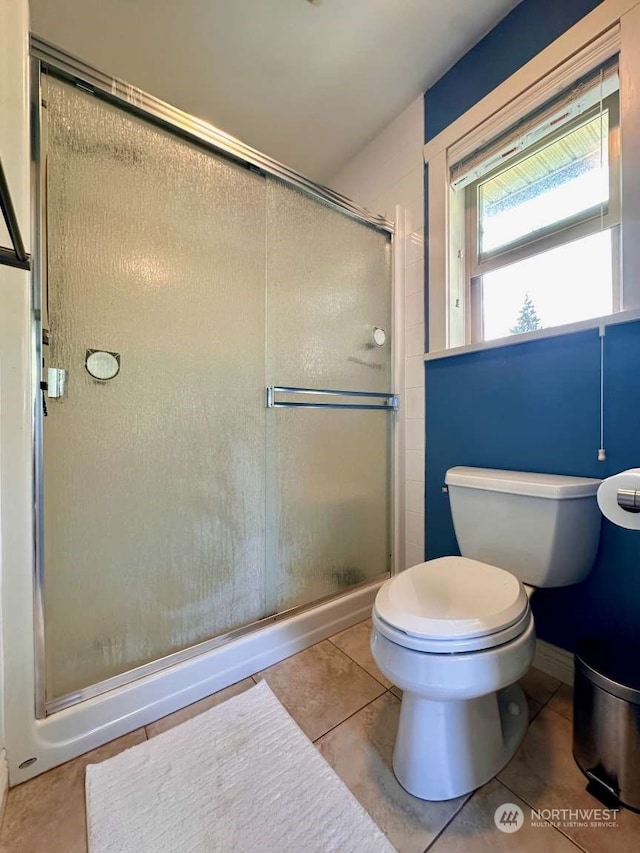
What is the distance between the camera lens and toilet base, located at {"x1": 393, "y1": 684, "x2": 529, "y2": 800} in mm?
812

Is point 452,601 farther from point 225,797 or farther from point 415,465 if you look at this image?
point 415,465

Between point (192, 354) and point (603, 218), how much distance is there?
1422 mm

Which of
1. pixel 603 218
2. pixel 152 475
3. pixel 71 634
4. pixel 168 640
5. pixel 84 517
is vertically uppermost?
pixel 603 218

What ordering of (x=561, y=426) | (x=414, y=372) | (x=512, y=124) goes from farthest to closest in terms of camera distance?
(x=414, y=372), (x=512, y=124), (x=561, y=426)

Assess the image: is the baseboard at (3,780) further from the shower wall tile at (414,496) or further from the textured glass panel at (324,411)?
the shower wall tile at (414,496)

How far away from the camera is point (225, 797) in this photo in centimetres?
82

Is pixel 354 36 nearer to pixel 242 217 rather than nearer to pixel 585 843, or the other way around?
pixel 242 217

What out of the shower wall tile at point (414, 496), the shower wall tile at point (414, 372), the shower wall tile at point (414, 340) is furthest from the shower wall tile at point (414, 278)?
the shower wall tile at point (414, 496)

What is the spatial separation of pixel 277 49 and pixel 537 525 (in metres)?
2.01

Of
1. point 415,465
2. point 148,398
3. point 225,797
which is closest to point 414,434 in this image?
point 415,465

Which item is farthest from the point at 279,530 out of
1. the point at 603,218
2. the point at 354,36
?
the point at 354,36

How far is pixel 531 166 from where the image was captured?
1371 mm

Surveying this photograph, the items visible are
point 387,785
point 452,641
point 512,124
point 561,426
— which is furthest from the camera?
point 512,124

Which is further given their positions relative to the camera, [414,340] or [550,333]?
[414,340]
